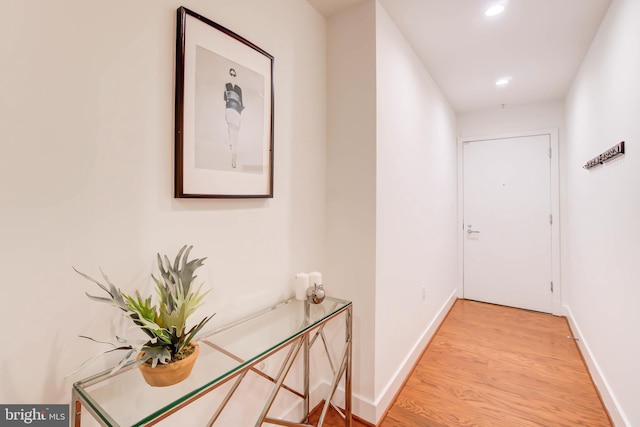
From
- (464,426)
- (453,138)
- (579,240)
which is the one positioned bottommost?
(464,426)

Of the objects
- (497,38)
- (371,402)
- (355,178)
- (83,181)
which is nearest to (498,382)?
(371,402)

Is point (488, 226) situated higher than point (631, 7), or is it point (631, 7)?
point (631, 7)

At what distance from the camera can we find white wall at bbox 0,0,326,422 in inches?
31.4

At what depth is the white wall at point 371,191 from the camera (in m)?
1.78

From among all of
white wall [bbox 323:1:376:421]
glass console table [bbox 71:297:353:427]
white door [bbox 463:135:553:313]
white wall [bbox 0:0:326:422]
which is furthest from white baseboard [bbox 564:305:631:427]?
white wall [bbox 0:0:326:422]

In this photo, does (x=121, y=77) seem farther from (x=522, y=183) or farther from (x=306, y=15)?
(x=522, y=183)

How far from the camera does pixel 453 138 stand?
3932 mm

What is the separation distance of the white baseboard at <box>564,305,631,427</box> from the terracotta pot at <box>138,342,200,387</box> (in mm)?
2177

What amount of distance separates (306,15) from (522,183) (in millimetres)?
3336

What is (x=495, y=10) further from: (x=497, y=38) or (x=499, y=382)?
(x=499, y=382)

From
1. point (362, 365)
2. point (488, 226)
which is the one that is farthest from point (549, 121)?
point (362, 365)

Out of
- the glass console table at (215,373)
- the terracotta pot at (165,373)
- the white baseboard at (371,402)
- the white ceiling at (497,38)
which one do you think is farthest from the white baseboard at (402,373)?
the white ceiling at (497,38)

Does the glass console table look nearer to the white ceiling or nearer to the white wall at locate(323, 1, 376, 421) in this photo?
the white wall at locate(323, 1, 376, 421)

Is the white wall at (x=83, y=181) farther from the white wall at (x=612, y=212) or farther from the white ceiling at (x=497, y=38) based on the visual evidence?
the white wall at (x=612, y=212)
